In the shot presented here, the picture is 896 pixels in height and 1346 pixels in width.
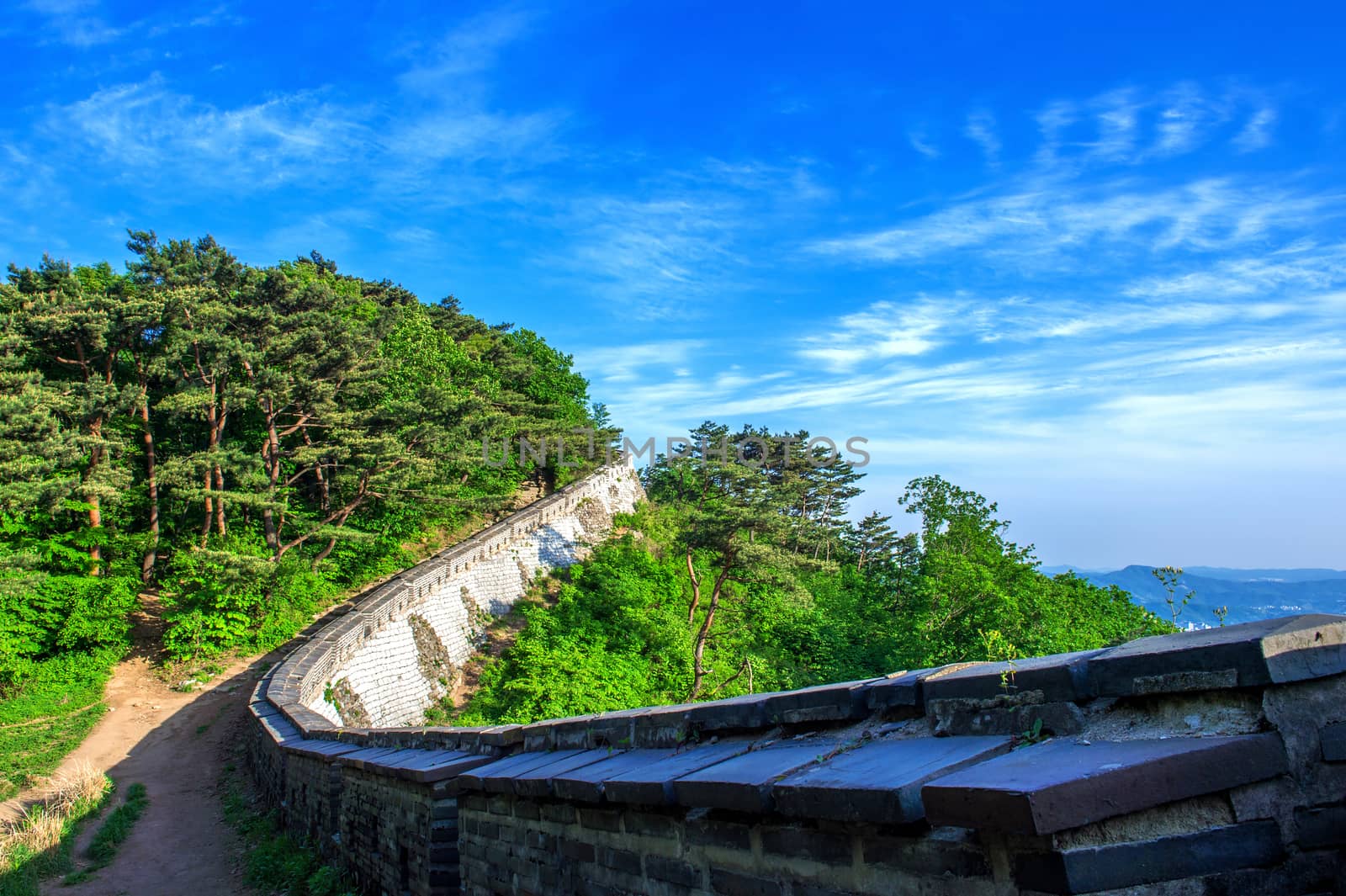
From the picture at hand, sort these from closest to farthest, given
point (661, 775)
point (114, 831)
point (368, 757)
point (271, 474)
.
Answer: point (661, 775), point (368, 757), point (114, 831), point (271, 474)

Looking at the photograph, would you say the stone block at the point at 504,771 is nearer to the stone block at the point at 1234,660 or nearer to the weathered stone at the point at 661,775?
the weathered stone at the point at 661,775

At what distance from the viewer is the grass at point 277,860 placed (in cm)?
785

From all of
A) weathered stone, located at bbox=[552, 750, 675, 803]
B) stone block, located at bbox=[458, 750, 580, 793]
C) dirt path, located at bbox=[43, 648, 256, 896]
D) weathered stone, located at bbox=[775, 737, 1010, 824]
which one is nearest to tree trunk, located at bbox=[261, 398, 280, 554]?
dirt path, located at bbox=[43, 648, 256, 896]

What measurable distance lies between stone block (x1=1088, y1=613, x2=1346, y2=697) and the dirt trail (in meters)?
9.60

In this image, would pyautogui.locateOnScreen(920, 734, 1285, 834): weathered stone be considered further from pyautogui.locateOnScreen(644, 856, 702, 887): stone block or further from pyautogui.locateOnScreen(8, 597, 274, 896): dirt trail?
pyautogui.locateOnScreen(8, 597, 274, 896): dirt trail

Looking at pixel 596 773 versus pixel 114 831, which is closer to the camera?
pixel 596 773

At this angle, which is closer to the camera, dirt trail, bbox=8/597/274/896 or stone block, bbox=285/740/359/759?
stone block, bbox=285/740/359/759

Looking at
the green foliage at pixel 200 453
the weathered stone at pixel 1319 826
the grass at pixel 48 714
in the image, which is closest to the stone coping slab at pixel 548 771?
the weathered stone at pixel 1319 826

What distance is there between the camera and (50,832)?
380 inches

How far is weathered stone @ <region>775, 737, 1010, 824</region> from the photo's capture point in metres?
2.28

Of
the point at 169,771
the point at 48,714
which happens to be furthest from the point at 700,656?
the point at 48,714

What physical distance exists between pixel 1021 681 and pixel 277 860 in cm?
943

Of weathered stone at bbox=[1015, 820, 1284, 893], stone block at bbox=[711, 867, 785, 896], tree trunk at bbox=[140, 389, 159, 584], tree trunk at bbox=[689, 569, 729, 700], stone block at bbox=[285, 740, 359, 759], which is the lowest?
tree trunk at bbox=[689, 569, 729, 700]

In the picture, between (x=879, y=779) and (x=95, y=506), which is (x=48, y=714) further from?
(x=879, y=779)
